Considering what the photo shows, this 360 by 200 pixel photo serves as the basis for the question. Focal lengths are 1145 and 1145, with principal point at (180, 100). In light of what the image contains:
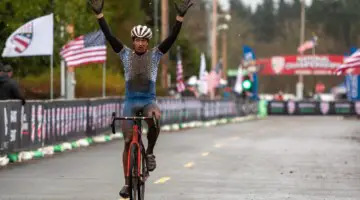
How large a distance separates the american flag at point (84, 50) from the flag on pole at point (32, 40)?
420 cm

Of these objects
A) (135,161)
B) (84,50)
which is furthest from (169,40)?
(84,50)

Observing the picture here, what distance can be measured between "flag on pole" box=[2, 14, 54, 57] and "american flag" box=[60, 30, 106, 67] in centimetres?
420

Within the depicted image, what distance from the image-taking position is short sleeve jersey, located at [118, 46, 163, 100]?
12742 mm

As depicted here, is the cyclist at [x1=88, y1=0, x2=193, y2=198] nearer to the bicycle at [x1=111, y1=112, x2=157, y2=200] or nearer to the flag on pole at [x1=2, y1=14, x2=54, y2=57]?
the bicycle at [x1=111, y1=112, x2=157, y2=200]

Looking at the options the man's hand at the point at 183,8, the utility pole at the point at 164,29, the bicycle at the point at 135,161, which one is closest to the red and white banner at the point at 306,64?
the utility pole at the point at 164,29

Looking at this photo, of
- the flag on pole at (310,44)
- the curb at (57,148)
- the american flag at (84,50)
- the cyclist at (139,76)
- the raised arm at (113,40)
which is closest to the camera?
the cyclist at (139,76)

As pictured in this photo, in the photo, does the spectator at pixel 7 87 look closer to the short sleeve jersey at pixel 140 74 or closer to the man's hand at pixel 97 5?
the man's hand at pixel 97 5

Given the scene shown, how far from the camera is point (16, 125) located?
21922 mm

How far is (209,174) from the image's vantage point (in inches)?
731

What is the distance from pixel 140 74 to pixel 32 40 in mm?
15077

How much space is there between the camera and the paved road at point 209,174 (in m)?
15.0

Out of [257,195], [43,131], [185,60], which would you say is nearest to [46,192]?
[257,195]

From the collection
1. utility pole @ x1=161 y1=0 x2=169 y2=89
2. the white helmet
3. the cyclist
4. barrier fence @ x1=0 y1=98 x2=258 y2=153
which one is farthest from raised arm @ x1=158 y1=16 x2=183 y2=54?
utility pole @ x1=161 y1=0 x2=169 y2=89

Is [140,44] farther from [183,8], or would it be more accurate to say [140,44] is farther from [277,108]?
[277,108]
